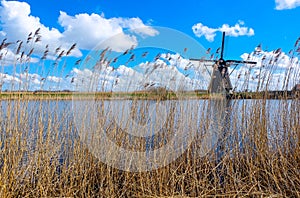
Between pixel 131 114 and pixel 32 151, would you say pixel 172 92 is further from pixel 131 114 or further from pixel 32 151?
pixel 32 151

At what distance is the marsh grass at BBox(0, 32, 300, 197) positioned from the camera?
2.46m

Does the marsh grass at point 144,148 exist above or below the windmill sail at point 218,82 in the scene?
below

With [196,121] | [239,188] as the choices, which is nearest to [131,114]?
[196,121]

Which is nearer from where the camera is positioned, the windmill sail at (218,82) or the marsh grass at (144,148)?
the marsh grass at (144,148)

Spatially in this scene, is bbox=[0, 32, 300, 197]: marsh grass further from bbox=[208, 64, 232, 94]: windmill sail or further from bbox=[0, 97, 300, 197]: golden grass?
bbox=[208, 64, 232, 94]: windmill sail

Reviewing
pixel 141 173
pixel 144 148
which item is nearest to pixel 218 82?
pixel 144 148

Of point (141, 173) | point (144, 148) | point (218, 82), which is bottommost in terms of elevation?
point (141, 173)

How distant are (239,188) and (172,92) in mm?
1244

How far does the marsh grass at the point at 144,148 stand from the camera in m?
2.46

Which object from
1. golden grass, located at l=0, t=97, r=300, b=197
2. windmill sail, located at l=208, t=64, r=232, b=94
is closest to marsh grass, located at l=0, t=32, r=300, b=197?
golden grass, located at l=0, t=97, r=300, b=197

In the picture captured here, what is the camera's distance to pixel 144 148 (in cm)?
262

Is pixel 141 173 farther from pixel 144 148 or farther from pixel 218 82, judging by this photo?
pixel 218 82

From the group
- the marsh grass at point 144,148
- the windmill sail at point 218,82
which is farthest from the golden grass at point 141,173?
the windmill sail at point 218,82

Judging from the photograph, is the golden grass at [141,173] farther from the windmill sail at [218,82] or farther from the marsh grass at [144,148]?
the windmill sail at [218,82]
